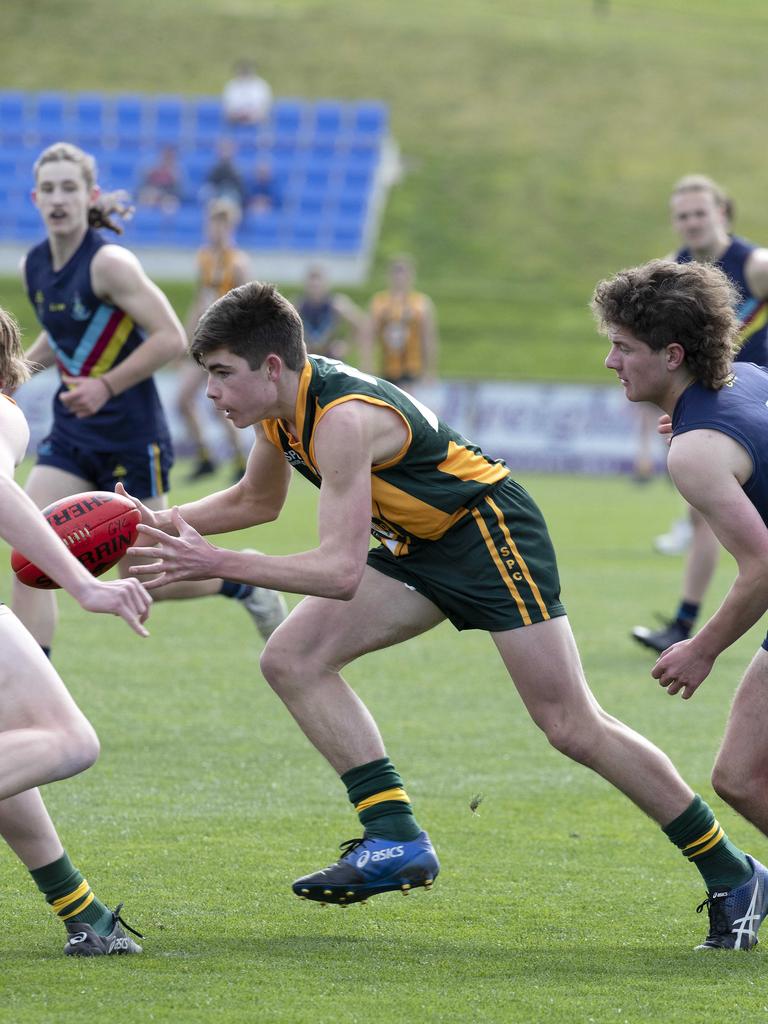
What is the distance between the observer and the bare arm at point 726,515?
12.8ft

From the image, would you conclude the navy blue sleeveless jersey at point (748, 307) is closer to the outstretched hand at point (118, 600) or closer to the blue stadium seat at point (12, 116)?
the outstretched hand at point (118, 600)

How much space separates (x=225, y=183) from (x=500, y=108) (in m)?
11.2

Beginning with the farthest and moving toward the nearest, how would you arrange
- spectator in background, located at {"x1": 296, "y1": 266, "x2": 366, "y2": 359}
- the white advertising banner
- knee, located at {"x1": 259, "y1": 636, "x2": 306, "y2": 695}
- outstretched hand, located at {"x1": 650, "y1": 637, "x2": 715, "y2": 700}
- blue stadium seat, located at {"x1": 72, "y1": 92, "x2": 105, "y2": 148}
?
blue stadium seat, located at {"x1": 72, "y1": 92, "x2": 105, "y2": 148} → the white advertising banner → spectator in background, located at {"x1": 296, "y1": 266, "x2": 366, "y2": 359} → knee, located at {"x1": 259, "y1": 636, "x2": 306, "y2": 695} → outstretched hand, located at {"x1": 650, "y1": 637, "x2": 715, "y2": 700}

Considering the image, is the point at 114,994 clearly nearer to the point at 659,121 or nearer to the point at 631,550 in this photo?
the point at 631,550

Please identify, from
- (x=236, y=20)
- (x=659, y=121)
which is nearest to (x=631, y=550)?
(x=659, y=121)

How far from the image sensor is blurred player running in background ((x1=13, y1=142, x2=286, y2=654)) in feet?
22.1

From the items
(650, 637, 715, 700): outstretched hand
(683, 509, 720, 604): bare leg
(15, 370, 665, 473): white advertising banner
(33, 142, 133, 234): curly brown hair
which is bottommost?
(15, 370, 665, 473): white advertising banner

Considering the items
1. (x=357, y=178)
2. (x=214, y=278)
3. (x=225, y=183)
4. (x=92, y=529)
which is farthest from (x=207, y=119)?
(x=92, y=529)

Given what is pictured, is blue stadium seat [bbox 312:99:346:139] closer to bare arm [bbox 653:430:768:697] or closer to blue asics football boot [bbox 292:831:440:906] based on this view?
blue asics football boot [bbox 292:831:440:906]

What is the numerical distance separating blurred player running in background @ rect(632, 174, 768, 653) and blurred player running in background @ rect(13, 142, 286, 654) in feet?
8.87

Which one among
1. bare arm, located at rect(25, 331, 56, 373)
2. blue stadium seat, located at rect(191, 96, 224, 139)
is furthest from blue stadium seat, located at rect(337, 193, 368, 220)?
bare arm, located at rect(25, 331, 56, 373)

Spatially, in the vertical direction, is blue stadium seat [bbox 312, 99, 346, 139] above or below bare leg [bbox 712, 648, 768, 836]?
above

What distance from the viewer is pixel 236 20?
40.3 meters

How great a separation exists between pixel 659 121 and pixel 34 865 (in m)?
34.6
